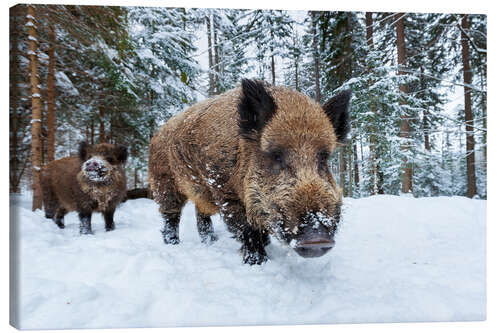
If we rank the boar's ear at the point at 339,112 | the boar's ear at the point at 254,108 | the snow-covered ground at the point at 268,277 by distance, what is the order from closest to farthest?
1. the snow-covered ground at the point at 268,277
2. the boar's ear at the point at 254,108
3. the boar's ear at the point at 339,112

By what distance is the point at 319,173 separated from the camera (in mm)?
2213

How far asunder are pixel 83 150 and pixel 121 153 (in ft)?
1.24

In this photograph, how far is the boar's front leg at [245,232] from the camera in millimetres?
2656

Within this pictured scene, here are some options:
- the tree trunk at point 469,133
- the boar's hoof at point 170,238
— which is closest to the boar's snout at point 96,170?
the boar's hoof at point 170,238

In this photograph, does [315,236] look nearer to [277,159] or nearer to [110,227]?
[277,159]

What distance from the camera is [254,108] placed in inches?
98.6

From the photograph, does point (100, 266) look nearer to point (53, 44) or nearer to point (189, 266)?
point (189, 266)

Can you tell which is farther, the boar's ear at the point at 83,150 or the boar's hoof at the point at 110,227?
the boar's hoof at the point at 110,227

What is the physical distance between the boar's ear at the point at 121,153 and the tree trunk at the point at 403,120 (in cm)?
Answer: 276

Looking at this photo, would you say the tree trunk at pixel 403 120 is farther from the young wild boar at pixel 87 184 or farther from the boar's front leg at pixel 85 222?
the boar's front leg at pixel 85 222

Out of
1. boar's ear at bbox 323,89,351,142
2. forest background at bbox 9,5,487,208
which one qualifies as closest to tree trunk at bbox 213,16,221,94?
forest background at bbox 9,5,487,208

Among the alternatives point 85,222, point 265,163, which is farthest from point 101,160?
point 265,163

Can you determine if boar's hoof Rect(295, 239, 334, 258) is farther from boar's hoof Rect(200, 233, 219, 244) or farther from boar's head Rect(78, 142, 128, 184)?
boar's head Rect(78, 142, 128, 184)
